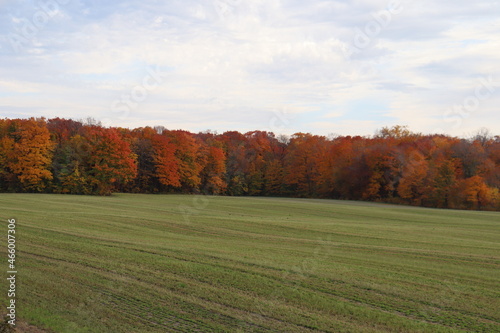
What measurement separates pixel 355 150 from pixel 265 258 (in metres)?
67.0

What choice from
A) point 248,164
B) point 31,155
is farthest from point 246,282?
point 248,164

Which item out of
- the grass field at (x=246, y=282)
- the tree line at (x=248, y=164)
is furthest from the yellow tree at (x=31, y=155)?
the grass field at (x=246, y=282)

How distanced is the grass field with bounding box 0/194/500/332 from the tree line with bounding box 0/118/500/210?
4238 cm

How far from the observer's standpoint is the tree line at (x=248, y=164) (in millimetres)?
64688

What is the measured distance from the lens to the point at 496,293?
1338 centimetres

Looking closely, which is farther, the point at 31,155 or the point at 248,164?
the point at 248,164

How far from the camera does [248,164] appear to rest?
9006 cm

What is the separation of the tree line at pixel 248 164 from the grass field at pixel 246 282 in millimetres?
42382

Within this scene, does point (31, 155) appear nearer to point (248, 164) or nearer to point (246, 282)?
point (248, 164)

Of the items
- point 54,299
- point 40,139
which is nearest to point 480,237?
point 54,299

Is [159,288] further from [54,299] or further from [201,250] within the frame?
[201,250]

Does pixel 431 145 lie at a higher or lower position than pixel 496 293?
higher

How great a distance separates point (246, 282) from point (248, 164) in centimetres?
7654

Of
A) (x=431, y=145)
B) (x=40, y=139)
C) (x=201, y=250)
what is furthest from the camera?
(x=431, y=145)
